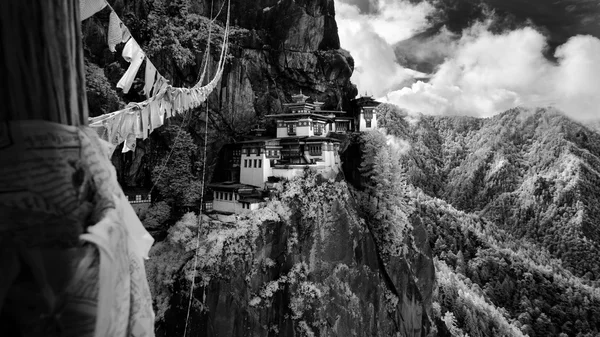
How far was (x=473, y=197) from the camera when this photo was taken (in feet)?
353

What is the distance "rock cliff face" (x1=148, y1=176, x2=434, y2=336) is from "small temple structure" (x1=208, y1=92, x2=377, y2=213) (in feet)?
5.66

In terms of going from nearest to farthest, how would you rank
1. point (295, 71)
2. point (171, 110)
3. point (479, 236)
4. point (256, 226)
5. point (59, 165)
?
point (59, 165), point (171, 110), point (256, 226), point (295, 71), point (479, 236)

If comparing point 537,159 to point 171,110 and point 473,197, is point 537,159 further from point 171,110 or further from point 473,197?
point 171,110

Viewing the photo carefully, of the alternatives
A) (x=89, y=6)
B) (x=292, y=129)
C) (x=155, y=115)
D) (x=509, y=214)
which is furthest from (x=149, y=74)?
(x=509, y=214)

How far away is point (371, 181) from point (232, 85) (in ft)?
40.9

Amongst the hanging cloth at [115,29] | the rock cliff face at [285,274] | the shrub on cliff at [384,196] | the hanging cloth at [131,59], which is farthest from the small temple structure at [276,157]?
the hanging cloth at [115,29]

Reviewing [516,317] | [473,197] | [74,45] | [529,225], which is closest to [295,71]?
[74,45]

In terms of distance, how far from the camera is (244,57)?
87.6 feet

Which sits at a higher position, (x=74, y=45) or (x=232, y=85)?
(x=232, y=85)

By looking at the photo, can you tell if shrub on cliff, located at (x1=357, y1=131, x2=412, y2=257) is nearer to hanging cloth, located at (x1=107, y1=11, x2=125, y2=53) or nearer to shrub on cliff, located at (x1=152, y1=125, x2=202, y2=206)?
shrub on cliff, located at (x1=152, y1=125, x2=202, y2=206)

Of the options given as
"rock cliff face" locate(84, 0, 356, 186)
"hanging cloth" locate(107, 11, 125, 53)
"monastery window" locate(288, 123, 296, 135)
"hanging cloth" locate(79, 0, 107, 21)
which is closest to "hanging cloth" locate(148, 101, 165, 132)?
"hanging cloth" locate(107, 11, 125, 53)

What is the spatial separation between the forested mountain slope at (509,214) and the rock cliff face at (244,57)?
8972mm

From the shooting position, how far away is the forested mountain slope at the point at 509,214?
5162 cm

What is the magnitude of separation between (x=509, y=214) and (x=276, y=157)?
9751cm
